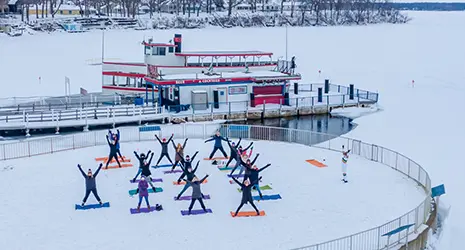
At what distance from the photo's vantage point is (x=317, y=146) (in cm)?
3041

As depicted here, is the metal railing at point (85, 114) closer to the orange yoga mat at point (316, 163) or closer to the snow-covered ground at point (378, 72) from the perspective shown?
the snow-covered ground at point (378, 72)

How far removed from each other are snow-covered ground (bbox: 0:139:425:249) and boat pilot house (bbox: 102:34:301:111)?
47.4 ft

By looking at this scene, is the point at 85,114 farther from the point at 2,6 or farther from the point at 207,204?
the point at 2,6

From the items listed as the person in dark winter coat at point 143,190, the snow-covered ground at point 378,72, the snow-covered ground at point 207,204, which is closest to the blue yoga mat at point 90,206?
the snow-covered ground at point 207,204

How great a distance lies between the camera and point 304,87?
53.7 m

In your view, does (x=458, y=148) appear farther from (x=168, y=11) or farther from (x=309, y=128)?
(x=168, y=11)

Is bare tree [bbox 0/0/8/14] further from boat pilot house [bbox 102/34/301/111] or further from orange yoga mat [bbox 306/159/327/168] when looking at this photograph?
orange yoga mat [bbox 306/159/327/168]

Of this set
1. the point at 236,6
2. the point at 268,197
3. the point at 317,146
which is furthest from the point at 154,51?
the point at 236,6

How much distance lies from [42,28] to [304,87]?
77083 mm

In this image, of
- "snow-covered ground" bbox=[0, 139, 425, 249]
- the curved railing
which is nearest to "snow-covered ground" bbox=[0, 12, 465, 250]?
the curved railing

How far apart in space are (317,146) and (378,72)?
3610cm

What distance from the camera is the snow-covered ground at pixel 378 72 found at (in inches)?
1219

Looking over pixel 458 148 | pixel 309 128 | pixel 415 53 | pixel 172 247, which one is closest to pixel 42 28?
pixel 415 53

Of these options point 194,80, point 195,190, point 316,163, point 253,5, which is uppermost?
point 253,5
